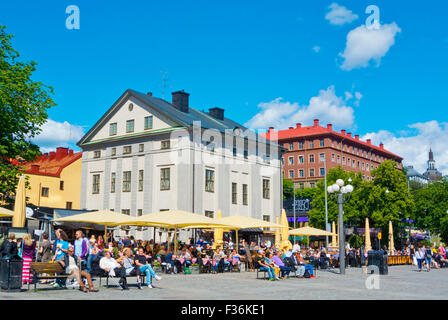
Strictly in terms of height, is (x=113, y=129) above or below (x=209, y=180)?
above

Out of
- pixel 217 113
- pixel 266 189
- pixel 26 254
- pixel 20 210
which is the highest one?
pixel 217 113

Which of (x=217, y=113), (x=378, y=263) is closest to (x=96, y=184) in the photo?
(x=217, y=113)

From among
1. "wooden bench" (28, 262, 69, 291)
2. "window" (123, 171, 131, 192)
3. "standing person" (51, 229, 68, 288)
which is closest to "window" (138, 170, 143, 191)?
"window" (123, 171, 131, 192)

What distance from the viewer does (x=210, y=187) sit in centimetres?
4450

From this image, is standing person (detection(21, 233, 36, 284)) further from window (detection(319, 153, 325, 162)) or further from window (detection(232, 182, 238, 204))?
window (detection(319, 153, 325, 162))

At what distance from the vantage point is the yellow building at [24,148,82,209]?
5509 cm

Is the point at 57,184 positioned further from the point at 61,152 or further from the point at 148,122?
the point at 148,122

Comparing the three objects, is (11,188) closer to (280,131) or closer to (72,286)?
(72,286)

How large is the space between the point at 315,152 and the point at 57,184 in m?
54.5

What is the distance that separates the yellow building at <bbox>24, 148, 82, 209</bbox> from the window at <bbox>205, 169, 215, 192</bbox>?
69.6 feet

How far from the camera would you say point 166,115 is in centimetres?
4416

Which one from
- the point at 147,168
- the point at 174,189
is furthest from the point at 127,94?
the point at 174,189
